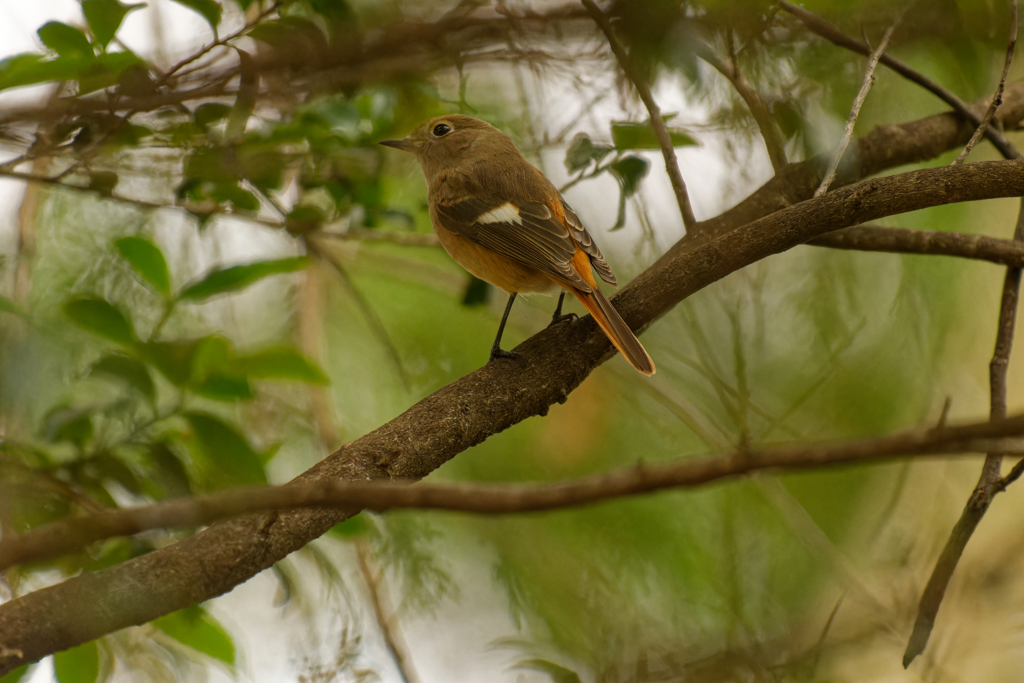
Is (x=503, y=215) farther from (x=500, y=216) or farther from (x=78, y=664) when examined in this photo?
(x=78, y=664)

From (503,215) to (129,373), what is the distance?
1683mm

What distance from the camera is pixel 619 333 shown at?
8.34 ft

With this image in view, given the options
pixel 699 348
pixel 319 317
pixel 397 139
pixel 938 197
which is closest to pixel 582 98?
→ pixel 397 139

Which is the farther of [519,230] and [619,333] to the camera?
[519,230]

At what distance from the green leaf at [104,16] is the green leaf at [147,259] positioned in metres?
0.57

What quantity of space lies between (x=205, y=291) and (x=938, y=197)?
2076 mm


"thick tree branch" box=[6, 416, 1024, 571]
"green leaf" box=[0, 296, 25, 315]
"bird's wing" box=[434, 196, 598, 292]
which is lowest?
"thick tree branch" box=[6, 416, 1024, 571]

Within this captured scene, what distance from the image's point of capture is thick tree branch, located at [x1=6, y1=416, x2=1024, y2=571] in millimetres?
933

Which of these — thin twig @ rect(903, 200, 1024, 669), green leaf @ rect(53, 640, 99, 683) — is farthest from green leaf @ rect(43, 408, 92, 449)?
thin twig @ rect(903, 200, 1024, 669)

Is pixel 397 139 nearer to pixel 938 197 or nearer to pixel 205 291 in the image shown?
pixel 205 291

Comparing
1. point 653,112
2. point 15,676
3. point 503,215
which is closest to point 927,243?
point 653,112

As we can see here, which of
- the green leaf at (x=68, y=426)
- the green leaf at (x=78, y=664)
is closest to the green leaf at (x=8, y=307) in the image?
the green leaf at (x=68, y=426)

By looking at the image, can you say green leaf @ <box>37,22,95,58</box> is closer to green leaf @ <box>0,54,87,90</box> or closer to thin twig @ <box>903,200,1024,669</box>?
green leaf @ <box>0,54,87,90</box>

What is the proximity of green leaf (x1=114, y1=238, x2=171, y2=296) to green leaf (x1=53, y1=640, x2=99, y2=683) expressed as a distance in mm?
1038
